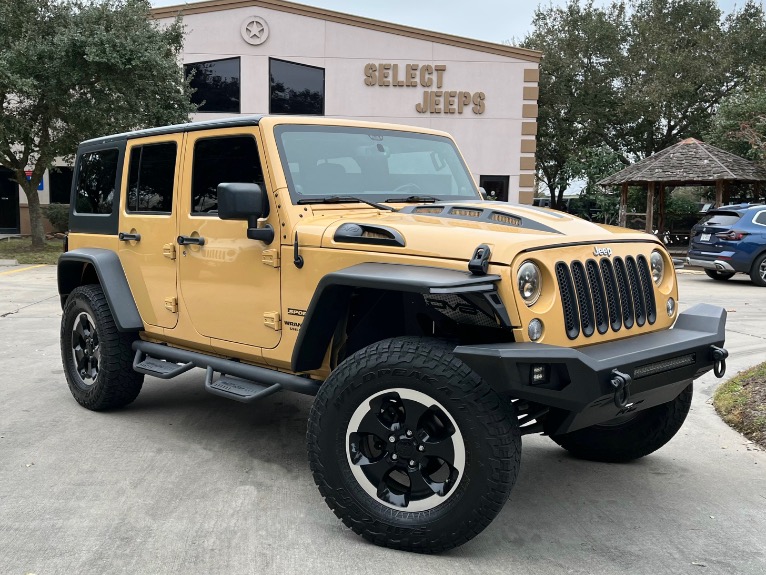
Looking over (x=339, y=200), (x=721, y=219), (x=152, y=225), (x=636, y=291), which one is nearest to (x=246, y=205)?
(x=339, y=200)

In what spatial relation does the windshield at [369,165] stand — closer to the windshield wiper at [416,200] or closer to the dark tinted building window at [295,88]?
the windshield wiper at [416,200]

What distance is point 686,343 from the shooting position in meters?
3.69

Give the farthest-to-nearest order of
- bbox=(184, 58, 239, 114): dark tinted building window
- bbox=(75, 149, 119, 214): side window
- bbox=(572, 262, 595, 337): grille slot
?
bbox=(184, 58, 239, 114): dark tinted building window, bbox=(75, 149, 119, 214): side window, bbox=(572, 262, 595, 337): grille slot

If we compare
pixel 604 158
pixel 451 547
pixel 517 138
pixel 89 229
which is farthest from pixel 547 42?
pixel 451 547

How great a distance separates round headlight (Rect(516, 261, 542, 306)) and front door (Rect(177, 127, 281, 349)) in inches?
56.4

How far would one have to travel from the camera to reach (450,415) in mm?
3283

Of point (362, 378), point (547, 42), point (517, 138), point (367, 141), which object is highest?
point (547, 42)

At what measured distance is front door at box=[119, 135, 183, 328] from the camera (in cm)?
506

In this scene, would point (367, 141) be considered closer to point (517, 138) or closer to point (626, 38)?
point (517, 138)

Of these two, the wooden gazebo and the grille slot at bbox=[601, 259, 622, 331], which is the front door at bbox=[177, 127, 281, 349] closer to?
the grille slot at bbox=[601, 259, 622, 331]

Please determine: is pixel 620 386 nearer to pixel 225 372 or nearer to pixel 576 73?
pixel 225 372

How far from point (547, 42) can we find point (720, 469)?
3566cm

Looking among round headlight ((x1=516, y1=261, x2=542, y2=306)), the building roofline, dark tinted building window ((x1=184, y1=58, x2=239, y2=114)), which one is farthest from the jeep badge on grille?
dark tinted building window ((x1=184, y1=58, x2=239, y2=114))

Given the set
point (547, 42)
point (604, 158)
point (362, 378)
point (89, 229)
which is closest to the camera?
point (362, 378)
